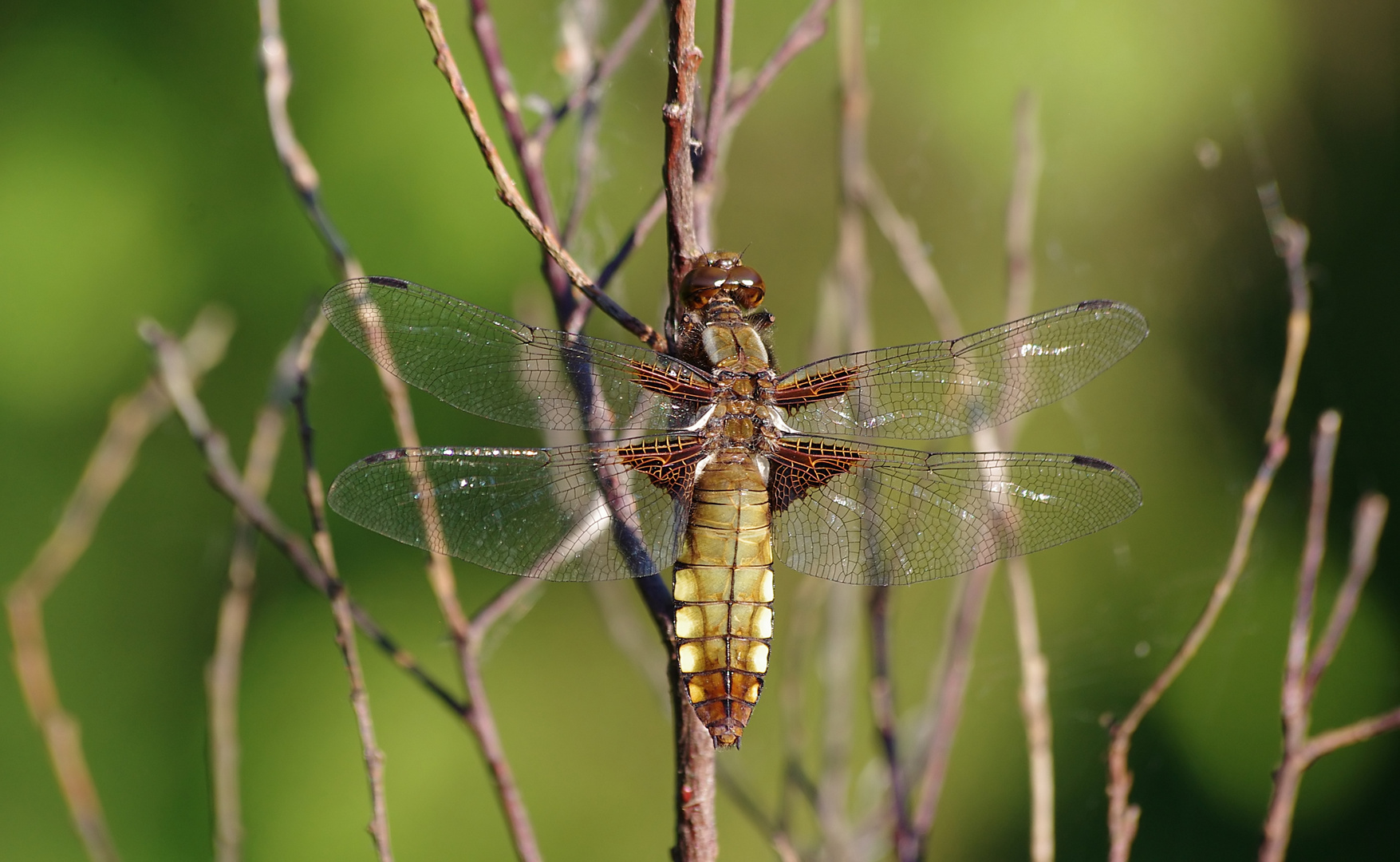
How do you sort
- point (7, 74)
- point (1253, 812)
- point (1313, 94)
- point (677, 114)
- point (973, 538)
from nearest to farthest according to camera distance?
1. point (677, 114)
2. point (973, 538)
3. point (7, 74)
4. point (1253, 812)
5. point (1313, 94)

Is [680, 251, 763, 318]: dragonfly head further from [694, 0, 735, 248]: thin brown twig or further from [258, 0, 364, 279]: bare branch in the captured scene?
[258, 0, 364, 279]: bare branch

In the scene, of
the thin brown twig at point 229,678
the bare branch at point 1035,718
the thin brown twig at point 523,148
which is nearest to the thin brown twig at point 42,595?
the thin brown twig at point 229,678

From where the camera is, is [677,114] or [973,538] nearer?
[677,114]

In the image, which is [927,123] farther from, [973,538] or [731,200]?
[973,538]

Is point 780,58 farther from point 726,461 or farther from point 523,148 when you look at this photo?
point 726,461

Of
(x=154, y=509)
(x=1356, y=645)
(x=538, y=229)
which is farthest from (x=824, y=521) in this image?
(x=1356, y=645)

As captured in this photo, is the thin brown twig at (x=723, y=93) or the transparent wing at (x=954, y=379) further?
the transparent wing at (x=954, y=379)

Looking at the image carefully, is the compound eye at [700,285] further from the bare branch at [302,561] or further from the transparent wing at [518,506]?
the bare branch at [302,561]
